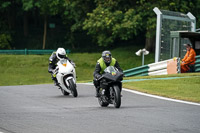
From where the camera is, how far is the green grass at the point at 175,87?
14.9 m

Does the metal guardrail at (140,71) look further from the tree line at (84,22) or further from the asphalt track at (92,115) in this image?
the tree line at (84,22)

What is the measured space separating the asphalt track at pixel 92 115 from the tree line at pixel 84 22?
20.6 metres

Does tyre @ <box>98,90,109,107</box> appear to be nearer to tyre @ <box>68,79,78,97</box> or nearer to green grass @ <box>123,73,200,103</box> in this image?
tyre @ <box>68,79,78,97</box>

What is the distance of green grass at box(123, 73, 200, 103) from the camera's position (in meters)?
14.9

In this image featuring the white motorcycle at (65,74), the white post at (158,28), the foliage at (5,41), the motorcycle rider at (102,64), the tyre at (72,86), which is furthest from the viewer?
the foliage at (5,41)

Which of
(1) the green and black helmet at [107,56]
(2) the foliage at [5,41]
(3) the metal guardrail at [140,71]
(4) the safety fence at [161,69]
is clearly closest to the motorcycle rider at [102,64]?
(1) the green and black helmet at [107,56]

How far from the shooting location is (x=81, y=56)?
3825cm

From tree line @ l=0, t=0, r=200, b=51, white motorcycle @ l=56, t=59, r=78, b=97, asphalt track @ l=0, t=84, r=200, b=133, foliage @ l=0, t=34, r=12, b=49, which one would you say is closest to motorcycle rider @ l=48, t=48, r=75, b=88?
white motorcycle @ l=56, t=59, r=78, b=97

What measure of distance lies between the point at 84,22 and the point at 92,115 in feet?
88.7

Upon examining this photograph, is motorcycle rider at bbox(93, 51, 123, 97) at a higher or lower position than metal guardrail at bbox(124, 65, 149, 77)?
higher

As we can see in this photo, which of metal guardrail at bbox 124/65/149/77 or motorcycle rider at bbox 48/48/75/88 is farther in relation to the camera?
metal guardrail at bbox 124/65/149/77

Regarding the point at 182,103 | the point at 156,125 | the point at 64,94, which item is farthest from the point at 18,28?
the point at 156,125

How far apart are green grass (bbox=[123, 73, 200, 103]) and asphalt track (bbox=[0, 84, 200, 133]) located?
97cm

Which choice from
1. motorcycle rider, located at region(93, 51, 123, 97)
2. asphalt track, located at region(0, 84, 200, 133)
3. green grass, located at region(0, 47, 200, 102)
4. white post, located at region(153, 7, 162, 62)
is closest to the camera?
asphalt track, located at region(0, 84, 200, 133)
